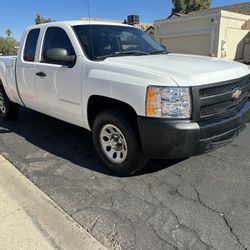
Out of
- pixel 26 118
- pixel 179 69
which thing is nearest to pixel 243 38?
pixel 26 118

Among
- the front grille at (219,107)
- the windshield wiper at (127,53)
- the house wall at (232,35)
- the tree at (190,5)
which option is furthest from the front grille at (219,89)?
the tree at (190,5)

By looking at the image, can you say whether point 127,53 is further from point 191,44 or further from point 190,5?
point 190,5

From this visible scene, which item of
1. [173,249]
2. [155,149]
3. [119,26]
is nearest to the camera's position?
[173,249]

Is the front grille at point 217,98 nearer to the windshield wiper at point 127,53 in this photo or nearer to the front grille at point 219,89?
the front grille at point 219,89

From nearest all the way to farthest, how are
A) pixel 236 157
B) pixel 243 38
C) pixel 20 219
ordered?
1. pixel 20 219
2. pixel 236 157
3. pixel 243 38

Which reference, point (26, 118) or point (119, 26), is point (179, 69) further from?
point (26, 118)

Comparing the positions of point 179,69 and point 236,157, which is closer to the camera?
point 179,69

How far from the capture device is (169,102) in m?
3.07

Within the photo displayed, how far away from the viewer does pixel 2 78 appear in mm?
6055

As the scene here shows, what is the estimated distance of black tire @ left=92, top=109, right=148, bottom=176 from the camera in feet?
11.3

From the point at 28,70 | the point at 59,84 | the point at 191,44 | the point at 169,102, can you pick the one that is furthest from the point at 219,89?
the point at 191,44

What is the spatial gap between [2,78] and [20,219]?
3.89 m

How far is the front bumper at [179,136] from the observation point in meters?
3.09

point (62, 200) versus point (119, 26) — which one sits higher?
point (119, 26)
